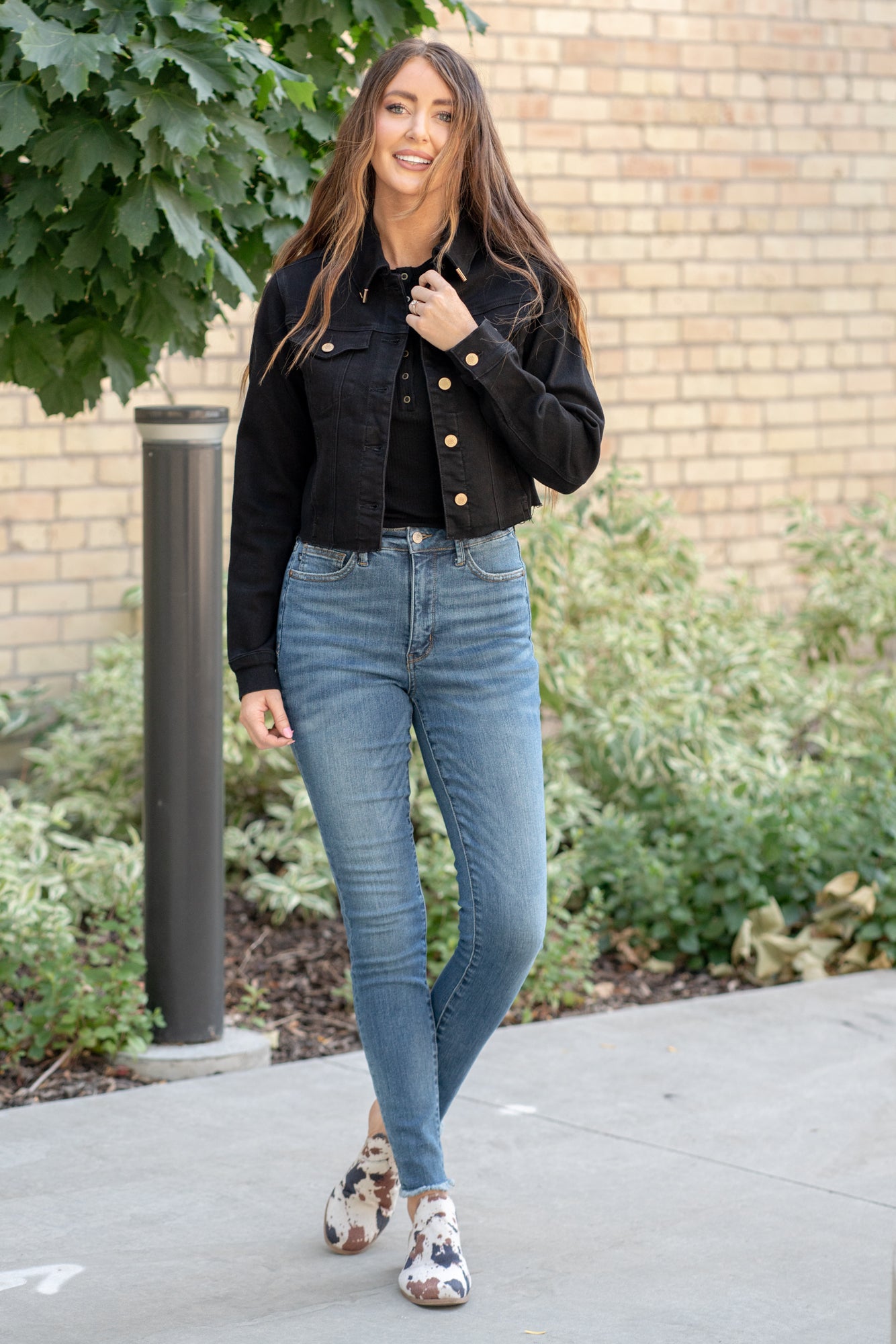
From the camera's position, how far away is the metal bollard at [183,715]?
12.1 ft

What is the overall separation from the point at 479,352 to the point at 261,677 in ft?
1.92

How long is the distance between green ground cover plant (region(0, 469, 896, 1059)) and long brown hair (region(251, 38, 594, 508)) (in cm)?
177

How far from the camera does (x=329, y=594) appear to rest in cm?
257

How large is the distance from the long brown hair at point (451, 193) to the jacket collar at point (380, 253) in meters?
0.01

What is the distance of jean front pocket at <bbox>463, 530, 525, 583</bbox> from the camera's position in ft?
8.42

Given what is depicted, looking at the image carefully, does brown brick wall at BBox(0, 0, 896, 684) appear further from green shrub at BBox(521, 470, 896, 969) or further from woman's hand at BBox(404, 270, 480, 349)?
woman's hand at BBox(404, 270, 480, 349)

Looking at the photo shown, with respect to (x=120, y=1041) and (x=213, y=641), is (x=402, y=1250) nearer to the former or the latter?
(x=120, y=1041)

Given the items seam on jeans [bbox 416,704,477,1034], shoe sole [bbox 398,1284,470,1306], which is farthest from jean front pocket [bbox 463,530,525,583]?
shoe sole [bbox 398,1284,470,1306]

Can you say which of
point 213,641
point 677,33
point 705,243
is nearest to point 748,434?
point 705,243

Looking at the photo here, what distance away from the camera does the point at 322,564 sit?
2574 mm

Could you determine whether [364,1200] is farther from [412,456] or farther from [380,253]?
[380,253]

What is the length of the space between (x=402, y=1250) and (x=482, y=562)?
1.13 metres

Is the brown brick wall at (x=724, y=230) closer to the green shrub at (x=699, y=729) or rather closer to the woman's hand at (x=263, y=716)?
the green shrub at (x=699, y=729)

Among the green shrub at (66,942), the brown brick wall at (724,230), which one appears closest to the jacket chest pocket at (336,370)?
the green shrub at (66,942)
